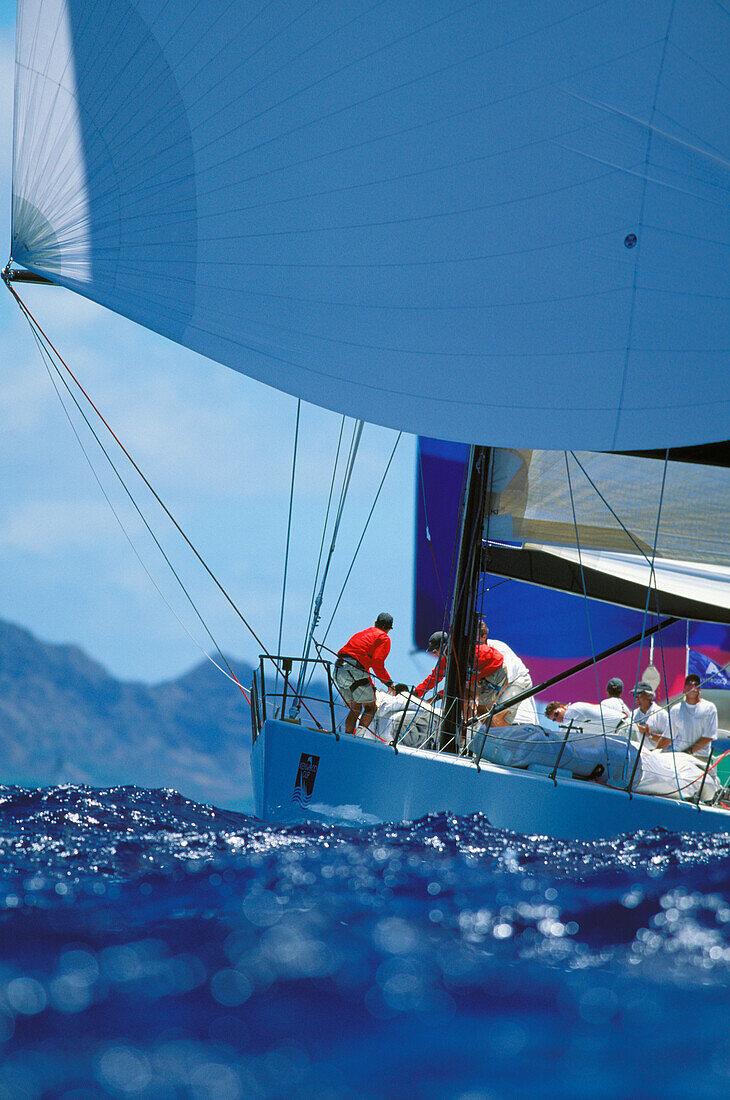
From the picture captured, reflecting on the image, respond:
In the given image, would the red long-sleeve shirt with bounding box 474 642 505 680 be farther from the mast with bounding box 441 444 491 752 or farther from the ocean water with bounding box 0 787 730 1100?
the ocean water with bounding box 0 787 730 1100

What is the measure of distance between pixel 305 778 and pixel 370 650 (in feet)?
3.29

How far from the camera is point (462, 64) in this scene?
416cm

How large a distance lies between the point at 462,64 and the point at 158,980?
378 cm

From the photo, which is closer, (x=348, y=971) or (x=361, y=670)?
(x=348, y=971)

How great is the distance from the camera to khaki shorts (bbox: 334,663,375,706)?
5762mm

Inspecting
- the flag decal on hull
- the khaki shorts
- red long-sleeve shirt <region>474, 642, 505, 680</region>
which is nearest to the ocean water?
the flag decal on hull

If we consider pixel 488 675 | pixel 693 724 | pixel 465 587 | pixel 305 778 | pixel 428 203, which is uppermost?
pixel 428 203

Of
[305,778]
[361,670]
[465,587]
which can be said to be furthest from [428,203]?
[305,778]

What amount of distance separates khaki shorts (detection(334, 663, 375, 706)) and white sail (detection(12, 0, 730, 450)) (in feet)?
6.37

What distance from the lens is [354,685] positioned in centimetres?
577

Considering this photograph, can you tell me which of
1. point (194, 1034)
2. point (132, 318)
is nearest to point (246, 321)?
point (132, 318)

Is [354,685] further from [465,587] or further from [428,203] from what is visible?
[428,203]

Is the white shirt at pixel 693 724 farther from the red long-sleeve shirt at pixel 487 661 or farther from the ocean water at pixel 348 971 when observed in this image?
the ocean water at pixel 348 971

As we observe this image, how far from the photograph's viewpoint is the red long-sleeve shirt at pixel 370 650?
5.83 m
